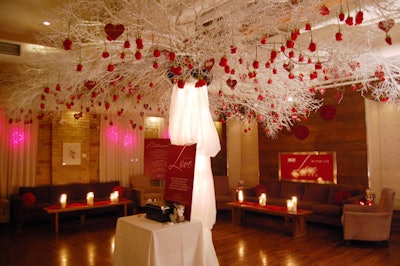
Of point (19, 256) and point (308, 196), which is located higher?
point (308, 196)

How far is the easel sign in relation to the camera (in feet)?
23.2

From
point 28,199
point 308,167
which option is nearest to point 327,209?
point 308,167

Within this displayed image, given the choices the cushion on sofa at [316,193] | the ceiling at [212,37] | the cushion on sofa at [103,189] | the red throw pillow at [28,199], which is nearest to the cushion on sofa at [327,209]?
the cushion on sofa at [316,193]

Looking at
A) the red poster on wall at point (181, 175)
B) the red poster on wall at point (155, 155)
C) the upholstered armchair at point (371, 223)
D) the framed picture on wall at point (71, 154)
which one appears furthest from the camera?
the red poster on wall at point (155, 155)

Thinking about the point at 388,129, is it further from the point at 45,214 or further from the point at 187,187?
the point at 45,214

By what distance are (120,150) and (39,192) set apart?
2.19 meters

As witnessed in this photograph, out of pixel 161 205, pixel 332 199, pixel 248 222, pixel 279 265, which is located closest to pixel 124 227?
pixel 161 205

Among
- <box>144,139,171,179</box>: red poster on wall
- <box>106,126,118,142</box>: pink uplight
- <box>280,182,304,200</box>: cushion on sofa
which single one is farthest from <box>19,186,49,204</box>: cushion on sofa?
<box>280,182,304,200</box>: cushion on sofa

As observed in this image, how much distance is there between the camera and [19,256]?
4.77 m

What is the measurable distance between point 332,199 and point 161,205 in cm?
447

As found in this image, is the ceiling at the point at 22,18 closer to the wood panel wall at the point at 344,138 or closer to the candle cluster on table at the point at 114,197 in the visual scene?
the candle cluster on table at the point at 114,197

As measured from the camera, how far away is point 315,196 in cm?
698

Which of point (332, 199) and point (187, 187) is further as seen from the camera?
point (332, 199)

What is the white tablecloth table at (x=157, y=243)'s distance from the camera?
119 inches
